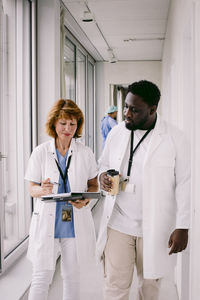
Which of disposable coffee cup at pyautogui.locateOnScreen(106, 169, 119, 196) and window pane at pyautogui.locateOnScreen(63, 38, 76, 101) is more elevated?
window pane at pyautogui.locateOnScreen(63, 38, 76, 101)

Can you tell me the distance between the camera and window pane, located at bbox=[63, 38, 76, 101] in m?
5.70

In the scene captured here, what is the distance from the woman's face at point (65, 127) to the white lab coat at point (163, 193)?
0.49m

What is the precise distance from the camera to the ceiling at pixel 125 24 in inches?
178

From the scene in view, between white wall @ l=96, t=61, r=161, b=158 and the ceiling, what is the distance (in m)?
0.82

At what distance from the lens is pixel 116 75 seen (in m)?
8.68

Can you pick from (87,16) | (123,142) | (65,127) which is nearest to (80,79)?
(87,16)

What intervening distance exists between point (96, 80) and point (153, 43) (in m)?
2.16

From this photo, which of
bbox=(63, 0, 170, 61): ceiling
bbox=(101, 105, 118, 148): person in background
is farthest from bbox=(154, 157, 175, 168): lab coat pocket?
bbox=(101, 105, 118, 148): person in background

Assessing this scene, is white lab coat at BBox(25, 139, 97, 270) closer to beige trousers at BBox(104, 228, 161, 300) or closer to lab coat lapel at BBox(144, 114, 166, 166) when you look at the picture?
beige trousers at BBox(104, 228, 161, 300)

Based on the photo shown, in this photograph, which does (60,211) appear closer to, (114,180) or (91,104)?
(114,180)

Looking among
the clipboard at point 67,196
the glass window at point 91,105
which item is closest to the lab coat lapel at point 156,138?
the clipboard at point 67,196

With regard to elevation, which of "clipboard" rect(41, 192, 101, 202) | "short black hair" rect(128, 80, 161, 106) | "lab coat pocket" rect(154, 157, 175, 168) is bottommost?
"clipboard" rect(41, 192, 101, 202)

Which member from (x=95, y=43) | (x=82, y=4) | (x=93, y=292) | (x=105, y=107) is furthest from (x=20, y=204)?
(x=105, y=107)

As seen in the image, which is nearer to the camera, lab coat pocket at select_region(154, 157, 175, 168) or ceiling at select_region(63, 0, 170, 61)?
lab coat pocket at select_region(154, 157, 175, 168)
